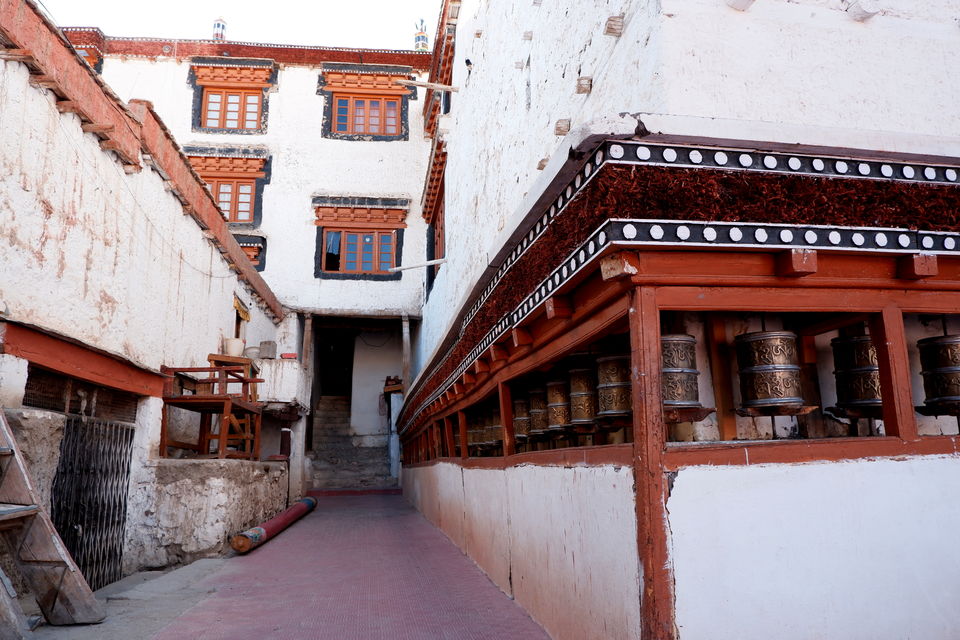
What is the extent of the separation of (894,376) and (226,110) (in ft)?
56.3

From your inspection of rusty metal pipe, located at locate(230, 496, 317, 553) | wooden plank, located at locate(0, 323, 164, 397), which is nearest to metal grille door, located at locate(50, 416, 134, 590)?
wooden plank, located at locate(0, 323, 164, 397)

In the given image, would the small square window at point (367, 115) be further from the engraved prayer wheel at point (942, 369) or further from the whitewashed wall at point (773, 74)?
the engraved prayer wheel at point (942, 369)

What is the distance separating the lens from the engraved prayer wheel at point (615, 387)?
334 centimetres

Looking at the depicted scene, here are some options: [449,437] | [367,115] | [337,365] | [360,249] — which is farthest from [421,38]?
[449,437]

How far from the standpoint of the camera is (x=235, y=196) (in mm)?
16797

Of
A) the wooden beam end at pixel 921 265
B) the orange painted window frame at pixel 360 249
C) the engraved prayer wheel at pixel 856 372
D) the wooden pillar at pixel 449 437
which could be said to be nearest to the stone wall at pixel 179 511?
the wooden pillar at pixel 449 437

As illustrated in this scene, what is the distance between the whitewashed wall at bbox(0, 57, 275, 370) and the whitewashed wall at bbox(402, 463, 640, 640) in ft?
11.2

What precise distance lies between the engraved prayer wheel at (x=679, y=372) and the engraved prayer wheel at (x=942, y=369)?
43.7 inches

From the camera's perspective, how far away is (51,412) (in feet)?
16.0

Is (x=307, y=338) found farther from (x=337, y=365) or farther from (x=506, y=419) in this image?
(x=506, y=419)

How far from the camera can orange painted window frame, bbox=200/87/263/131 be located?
17062 mm

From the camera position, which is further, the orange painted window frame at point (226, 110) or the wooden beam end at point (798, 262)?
the orange painted window frame at point (226, 110)

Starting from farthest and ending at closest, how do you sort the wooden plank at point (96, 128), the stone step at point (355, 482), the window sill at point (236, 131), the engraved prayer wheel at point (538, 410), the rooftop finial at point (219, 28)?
the rooftop finial at point (219, 28) → the window sill at point (236, 131) → the stone step at point (355, 482) → the wooden plank at point (96, 128) → the engraved prayer wheel at point (538, 410)

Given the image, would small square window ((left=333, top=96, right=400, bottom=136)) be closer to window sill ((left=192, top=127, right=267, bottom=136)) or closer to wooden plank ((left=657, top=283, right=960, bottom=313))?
window sill ((left=192, top=127, right=267, bottom=136))
